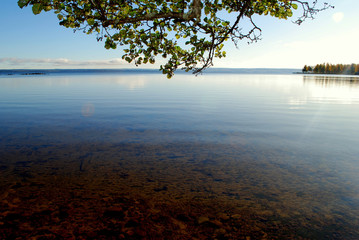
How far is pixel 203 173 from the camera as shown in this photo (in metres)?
7.43

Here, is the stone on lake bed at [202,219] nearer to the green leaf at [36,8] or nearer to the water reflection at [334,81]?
the green leaf at [36,8]

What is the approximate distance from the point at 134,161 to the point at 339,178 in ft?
21.5

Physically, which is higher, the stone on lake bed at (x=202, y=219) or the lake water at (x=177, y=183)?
the lake water at (x=177, y=183)

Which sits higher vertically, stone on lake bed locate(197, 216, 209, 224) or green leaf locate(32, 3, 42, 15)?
green leaf locate(32, 3, 42, 15)

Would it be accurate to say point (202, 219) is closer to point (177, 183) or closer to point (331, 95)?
point (177, 183)

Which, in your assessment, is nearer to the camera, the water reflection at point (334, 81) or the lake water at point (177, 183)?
the lake water at point (177, 183)

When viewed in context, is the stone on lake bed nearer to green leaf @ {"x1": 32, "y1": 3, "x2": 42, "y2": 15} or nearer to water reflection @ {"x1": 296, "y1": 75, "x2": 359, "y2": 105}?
green leaf @ {"x1": 32, "y1": 3, "x2": 42, "y2": 15}

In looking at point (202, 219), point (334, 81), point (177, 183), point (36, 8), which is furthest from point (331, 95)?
point (334, 81)

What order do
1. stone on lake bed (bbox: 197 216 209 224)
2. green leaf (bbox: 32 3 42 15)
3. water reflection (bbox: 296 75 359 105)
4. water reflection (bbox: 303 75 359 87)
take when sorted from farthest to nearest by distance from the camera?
water reflection (bbox: 303 75 359 87), water reflection (bbox: 296 75 359 105), green leaf (bbox: 32 3 42 15), stone on lake bed (bbox: 197 216 209 224)

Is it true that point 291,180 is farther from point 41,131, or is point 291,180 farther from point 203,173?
point 41,131

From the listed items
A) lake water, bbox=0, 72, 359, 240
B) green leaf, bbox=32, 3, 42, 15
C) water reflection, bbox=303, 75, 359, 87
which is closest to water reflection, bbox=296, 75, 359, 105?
water reflection, bbox=303, 75, 359, 87

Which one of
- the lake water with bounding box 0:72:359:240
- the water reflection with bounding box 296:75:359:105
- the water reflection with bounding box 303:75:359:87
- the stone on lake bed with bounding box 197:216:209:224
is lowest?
the stone on lake bed with bounding box 197:216:209:224

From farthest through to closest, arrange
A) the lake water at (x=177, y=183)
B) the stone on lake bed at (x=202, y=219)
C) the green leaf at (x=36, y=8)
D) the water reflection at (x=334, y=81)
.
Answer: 1. the water reflection at (x=334, y=81)
2. the green leaf at (x=36, y=8)
3. the stone on lake bed at (x=202, y=219)
4. the lake water at (x=177, y=183)

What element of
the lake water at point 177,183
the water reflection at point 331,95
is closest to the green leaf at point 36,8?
the lake water at point 177,183
